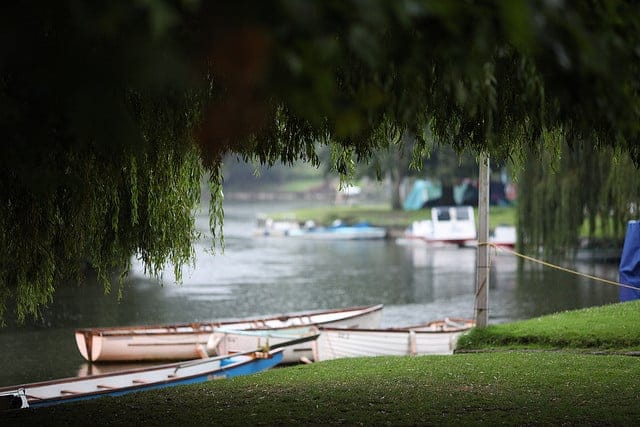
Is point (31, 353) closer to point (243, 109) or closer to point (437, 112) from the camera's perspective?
point (437, 112)

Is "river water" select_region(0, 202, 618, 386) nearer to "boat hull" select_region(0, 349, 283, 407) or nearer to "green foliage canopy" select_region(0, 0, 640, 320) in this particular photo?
"boat hull" select_region(0, 349, 283, 407)

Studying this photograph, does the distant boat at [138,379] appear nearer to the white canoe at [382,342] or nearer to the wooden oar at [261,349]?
the wooden oar at [261,349]

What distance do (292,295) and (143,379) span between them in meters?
18.8

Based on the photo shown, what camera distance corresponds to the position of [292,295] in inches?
1380

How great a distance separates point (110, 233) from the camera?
966 centimetres

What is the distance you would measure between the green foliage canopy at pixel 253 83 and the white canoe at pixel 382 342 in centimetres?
1122

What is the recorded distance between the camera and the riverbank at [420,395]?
8297 millimetres

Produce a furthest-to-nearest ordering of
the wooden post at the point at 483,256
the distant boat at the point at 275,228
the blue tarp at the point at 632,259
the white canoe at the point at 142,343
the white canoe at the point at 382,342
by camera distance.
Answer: the distant boat at the point at 275,228 < the white canoe at the point at 142,343 < the white canoe at the point at 382,342 < the blue tarp at the point at 632,259 < the wooden post at the point at 483,256

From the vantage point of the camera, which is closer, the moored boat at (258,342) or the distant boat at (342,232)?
the moored boat at (258,342)

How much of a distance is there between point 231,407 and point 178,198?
2.42 meters

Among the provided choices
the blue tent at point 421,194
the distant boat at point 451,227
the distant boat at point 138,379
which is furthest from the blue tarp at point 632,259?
the blue tent at point 421,194

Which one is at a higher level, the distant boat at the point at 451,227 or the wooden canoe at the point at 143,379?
the distant boat at the point at 451,227

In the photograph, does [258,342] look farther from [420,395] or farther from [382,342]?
[420,395]

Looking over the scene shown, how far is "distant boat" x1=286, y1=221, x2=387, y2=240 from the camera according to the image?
2729 inches
